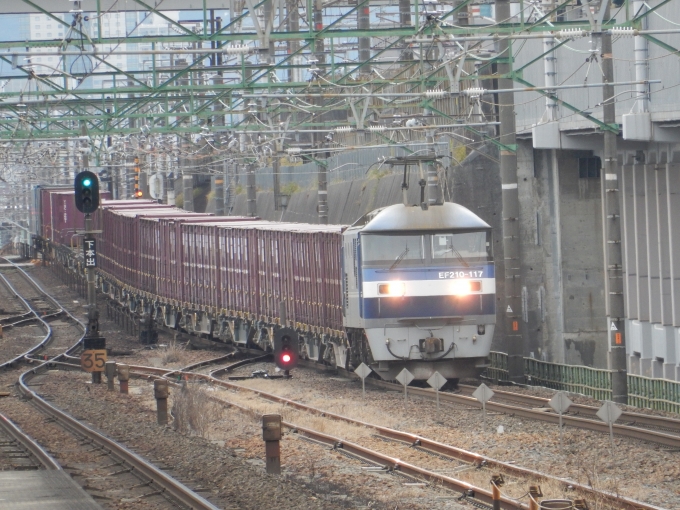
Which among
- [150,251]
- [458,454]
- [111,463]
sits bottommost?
[458,454]

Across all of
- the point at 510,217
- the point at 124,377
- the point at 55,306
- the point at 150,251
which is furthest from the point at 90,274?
the point at 55,306

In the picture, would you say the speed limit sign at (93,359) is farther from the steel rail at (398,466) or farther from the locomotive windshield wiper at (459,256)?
the locomotive windshield wiper at (459,256)

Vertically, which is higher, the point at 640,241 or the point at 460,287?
the point at 640,241

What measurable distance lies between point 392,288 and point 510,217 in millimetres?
4430

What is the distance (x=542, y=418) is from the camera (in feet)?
57.2

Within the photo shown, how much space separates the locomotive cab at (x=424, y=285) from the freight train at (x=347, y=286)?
0.06 feet

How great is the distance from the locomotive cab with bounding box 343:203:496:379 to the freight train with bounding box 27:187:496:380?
0.02 m

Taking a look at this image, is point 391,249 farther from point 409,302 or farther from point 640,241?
point 640,241

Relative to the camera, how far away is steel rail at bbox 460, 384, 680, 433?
53.6ft

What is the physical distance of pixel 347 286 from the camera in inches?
874

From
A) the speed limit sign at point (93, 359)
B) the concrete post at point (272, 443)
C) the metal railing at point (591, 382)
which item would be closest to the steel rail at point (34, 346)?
the speed limit sign at point (93, 359)

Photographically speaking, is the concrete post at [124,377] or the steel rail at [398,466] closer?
the steel rail at [398,466]

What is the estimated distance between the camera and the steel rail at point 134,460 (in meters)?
11.2

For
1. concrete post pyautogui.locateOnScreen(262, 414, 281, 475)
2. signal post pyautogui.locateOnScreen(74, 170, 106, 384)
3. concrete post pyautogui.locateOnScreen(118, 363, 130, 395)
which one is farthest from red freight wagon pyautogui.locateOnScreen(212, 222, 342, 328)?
concrete post pyautogui.locateOnScreen(262, 414, 281, 475)
